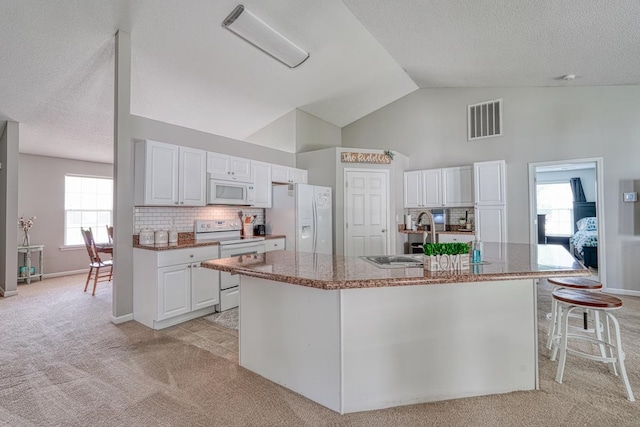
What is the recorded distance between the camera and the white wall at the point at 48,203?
5621 millimetres

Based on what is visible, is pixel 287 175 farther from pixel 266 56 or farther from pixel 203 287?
pixel 203 287

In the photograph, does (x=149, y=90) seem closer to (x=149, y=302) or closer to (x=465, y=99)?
(x=149, y=302)

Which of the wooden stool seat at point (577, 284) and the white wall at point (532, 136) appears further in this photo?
the white wall at point (532, 136)

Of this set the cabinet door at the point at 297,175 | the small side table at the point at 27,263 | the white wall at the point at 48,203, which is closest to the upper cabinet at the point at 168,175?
the cabinet door at the point at 297,175

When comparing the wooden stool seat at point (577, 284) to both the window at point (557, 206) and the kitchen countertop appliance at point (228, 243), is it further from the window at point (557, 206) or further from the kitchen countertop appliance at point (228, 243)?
the window at point (557, 206)

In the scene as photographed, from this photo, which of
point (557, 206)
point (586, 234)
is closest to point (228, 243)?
point (586, 234)

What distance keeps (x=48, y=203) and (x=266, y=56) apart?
5.42 m

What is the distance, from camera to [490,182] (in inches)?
198

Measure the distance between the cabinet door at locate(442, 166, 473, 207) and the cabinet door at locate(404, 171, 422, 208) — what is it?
450mm

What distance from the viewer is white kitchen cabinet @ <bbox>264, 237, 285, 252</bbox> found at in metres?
4.43

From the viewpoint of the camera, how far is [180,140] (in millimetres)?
3934

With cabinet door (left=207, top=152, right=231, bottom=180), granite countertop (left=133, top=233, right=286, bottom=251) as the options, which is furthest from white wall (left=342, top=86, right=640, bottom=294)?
granite countertop (left=133, top=233, right=286, bottom=251)

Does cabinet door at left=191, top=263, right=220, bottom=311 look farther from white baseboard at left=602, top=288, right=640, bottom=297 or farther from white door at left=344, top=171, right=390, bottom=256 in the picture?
white baseboard at left=602, top=288, right=640, bottom=297

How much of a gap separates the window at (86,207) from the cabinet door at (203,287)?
4638mm
